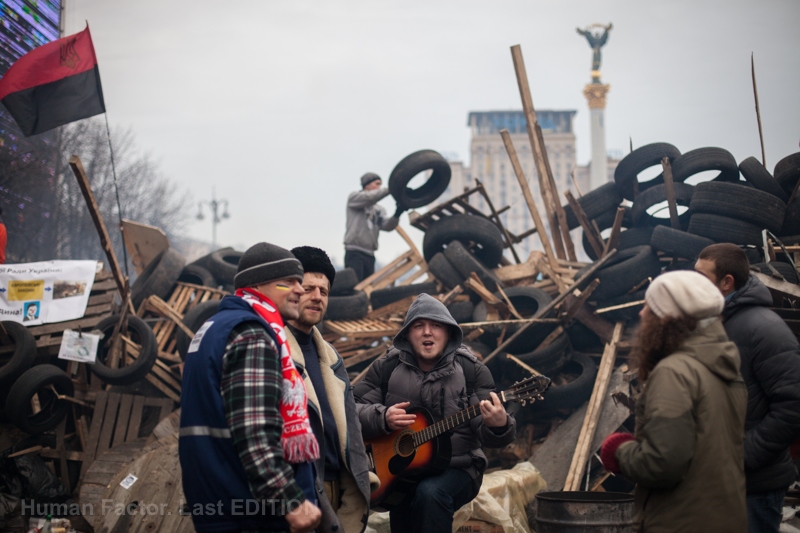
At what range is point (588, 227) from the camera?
10.5 metres

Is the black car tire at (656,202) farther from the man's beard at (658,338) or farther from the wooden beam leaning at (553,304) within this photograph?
the man's beard at (658,338)

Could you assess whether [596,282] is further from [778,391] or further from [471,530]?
[778,391]

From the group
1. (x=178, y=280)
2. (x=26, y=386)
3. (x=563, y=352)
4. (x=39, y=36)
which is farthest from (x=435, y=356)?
(x=39, y=36)

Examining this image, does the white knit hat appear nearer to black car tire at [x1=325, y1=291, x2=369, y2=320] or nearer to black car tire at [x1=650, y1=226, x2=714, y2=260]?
black car tire at [x1=650, y1=226, x2=714, y2=260]

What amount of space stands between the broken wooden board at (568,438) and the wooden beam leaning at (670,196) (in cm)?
274

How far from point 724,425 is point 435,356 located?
219 centimetres

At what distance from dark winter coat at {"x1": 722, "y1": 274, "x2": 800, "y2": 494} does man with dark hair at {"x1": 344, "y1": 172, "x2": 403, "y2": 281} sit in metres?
7.67

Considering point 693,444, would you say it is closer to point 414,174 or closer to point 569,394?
point 569,394

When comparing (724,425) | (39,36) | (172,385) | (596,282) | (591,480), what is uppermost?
(39,36)

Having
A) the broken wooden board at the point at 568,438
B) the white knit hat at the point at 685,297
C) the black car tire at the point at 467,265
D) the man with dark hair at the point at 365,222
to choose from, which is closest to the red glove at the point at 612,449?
the white knit hat at the point at 685,297

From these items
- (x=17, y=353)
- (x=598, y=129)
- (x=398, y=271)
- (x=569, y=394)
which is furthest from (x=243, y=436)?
(x=598, y=129)

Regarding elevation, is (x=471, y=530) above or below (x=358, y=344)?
below

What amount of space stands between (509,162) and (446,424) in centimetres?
10755

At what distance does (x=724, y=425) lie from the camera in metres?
2.62
